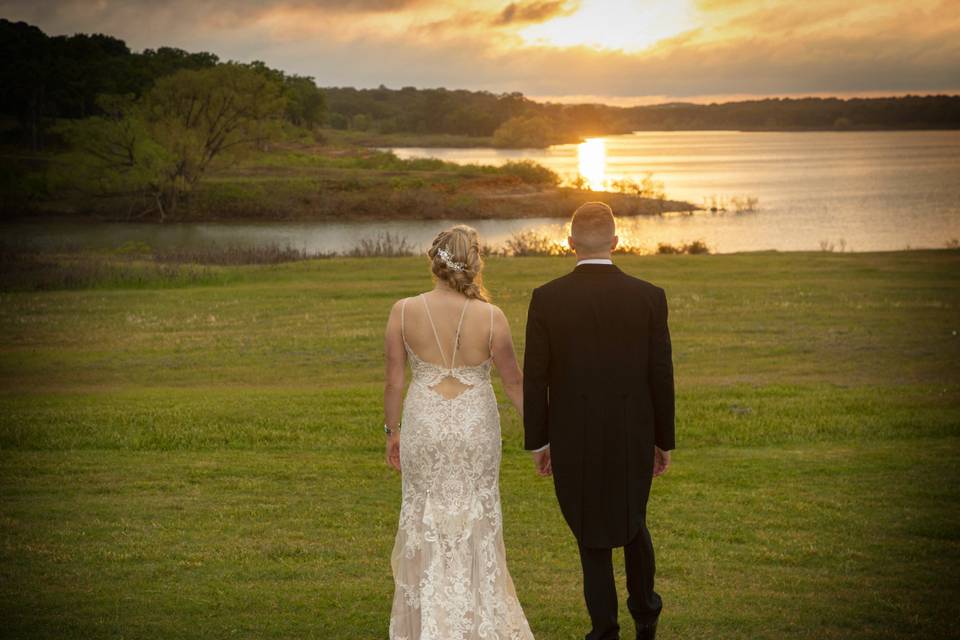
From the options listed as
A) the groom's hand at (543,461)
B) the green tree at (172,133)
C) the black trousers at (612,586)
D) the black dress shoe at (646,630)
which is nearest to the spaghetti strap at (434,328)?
the groom's hand at (543,461)

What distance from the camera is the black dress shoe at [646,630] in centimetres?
560

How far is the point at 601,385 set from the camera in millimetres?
5305

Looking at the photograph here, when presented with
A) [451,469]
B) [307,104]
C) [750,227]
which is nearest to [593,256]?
[451,469]

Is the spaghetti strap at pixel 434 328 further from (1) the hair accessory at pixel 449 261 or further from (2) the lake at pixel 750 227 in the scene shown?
(2) the lake at pixel 750 227

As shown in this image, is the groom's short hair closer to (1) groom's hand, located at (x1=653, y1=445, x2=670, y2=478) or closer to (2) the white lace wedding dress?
(2) the white lace wedding dress

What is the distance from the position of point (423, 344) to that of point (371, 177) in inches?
3586

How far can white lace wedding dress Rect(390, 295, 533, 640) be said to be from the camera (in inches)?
223

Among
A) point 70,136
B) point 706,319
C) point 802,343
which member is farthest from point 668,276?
point 70,136

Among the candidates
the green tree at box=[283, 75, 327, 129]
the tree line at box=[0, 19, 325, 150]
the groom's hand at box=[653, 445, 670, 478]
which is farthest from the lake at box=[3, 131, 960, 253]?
the green tree at box=[283, 75, 327, 129]

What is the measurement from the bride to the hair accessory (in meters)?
0.10

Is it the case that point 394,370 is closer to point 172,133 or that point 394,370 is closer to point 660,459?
point 660,459

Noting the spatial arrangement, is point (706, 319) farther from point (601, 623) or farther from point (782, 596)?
point (601, 623)

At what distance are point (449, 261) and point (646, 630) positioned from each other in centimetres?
252

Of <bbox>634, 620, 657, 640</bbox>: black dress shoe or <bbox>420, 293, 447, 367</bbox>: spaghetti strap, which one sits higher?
<bbox>420, 293, 447, 367</bbox>: spaghetti strap
